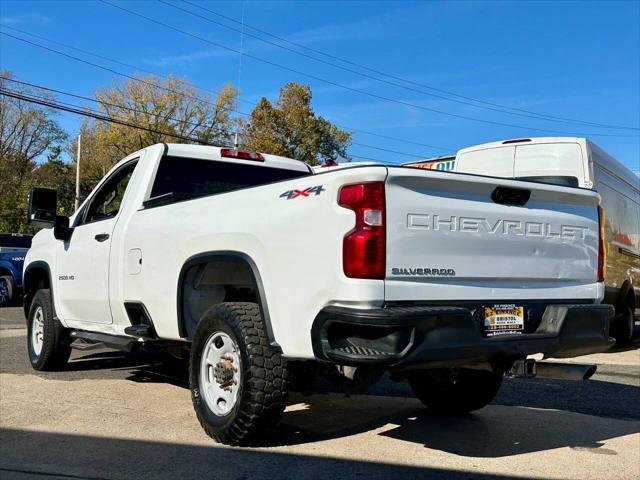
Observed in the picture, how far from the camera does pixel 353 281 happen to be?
11.1 feet

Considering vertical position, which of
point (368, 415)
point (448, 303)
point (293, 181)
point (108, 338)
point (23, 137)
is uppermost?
point (23, 137)

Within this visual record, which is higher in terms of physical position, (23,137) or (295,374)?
(23,137)

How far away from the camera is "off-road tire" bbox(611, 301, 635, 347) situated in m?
11.1

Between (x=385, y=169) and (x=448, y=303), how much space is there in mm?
872

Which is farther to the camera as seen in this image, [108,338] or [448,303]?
[108,338]

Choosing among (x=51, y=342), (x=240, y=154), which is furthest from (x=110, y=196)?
(x=51, y=342)

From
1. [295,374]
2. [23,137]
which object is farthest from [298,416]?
[23,137]

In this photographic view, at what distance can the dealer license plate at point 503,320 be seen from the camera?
388 centimetres

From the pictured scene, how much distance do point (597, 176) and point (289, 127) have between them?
28.0 metres

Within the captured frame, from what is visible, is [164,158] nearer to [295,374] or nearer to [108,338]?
[108,338]

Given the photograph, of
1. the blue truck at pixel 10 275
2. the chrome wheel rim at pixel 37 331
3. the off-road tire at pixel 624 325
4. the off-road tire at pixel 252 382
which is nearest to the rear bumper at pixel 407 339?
the off-road tire at pixel 252 382

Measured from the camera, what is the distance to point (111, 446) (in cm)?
435

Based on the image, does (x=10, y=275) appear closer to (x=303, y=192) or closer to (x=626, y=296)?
(x=626, y=296)

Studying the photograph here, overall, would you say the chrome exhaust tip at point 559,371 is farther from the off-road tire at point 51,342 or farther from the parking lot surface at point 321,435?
the off-road tire at point 51,342
